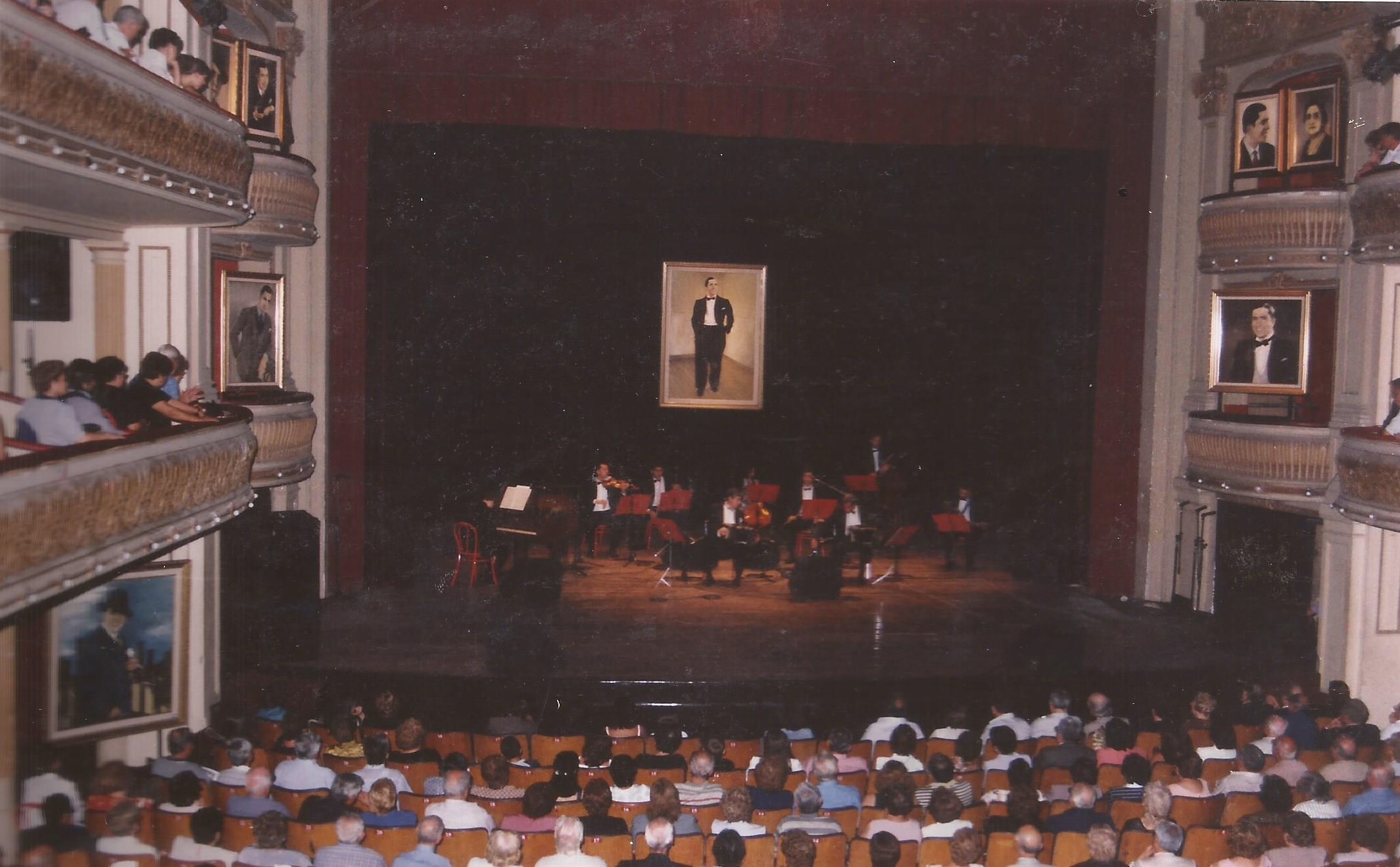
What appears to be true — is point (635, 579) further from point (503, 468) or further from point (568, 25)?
point (568, 25)

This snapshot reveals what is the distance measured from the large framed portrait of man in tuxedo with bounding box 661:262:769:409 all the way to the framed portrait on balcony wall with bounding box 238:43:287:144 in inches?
202

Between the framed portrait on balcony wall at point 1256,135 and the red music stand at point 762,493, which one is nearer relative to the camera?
the framed portrait on balcony wall at point 1256,135

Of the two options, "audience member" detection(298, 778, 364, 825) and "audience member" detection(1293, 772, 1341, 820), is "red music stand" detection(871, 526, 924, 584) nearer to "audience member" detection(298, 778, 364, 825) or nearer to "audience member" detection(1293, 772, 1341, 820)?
"audience member" detection(1293, 772, 1341, 820)

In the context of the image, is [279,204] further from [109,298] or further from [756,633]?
[756,633]

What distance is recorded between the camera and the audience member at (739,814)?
6.22 m

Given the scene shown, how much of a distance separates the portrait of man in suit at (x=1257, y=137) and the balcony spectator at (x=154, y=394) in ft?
31.9

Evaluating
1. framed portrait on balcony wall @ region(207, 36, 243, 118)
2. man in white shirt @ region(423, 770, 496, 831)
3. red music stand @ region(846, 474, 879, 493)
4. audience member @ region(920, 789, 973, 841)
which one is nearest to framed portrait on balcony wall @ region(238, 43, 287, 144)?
framed portrait on balcony wall @ region(207, 36, 243, 118)

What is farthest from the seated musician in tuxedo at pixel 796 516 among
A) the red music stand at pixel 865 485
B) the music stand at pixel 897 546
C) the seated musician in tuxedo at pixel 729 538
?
the music stand at pixel 897 546

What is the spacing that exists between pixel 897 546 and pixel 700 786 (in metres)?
7.21

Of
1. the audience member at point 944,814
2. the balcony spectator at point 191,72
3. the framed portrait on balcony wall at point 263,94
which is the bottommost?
the audience member at point 944,814

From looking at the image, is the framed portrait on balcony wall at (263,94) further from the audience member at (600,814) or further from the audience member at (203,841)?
the audience member at (600,814)

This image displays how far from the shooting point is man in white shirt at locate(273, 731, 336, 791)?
6.91 metres

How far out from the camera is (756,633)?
11.6 meters

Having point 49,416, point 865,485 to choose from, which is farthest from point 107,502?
point 865,485
